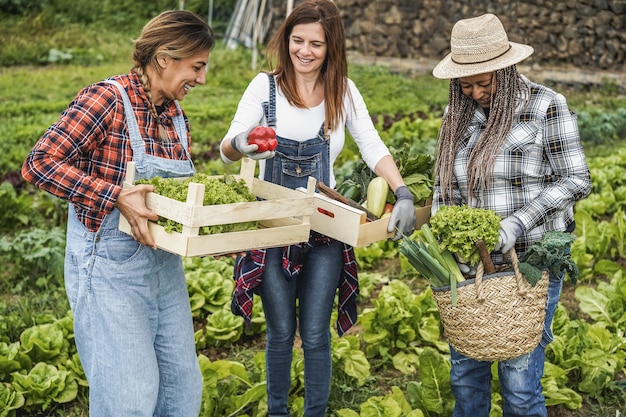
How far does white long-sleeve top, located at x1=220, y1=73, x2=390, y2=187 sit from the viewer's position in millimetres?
3066

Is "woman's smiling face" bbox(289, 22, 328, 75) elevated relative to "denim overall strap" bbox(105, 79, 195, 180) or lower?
elevated

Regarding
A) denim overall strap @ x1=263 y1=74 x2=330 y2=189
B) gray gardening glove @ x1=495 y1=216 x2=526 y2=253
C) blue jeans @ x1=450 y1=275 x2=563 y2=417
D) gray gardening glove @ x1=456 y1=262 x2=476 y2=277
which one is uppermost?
denim overall strap @ x1=263 y1=74 x2=330 y2=189

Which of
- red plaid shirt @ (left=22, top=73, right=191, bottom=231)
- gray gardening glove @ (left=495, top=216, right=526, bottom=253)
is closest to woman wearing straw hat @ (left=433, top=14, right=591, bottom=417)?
gray gardening glove @ (left=495, top=216, right=526, bottom=253)

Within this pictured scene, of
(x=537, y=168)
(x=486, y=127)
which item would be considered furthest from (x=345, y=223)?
(x=537, y=168)

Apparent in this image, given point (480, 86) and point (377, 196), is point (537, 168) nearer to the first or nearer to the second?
point (480, 86)

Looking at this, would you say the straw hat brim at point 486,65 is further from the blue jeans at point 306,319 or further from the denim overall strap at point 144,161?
the denim overall strap at point 144,161

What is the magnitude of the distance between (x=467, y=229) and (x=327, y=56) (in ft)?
3.20

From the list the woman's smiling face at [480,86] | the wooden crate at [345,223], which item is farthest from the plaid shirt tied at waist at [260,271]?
the woman's smiling face at [480,86]

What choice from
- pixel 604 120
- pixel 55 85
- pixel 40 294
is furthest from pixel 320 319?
pixel 55 85

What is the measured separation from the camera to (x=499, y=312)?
2.68m

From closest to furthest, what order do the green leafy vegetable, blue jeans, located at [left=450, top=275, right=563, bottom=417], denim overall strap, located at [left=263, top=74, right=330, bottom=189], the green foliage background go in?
the green leafy vegetable, blue jeans, located at [left=450, top=275, right=563, bottom=417], denim overall strap, located at [left=263, top=74, right=330, bottom=189], the green foliage background

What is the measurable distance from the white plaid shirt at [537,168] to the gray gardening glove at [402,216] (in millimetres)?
239

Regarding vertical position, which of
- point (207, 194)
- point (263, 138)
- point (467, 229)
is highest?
point (263, 138)

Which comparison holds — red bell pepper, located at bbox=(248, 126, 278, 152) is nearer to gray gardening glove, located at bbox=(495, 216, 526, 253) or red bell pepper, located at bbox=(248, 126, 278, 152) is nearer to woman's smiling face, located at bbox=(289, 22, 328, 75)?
woman's smiling face, located at bbox=(289, 22, 328, 75)
